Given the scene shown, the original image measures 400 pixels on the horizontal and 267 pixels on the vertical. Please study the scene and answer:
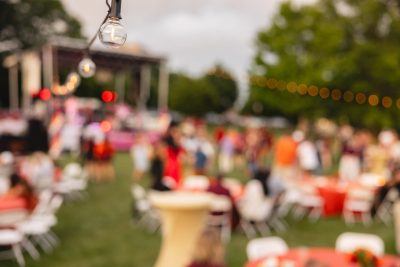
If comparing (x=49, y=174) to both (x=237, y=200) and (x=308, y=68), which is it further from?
(x=308, y=68)

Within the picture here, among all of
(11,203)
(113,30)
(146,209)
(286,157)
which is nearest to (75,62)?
(286,157)

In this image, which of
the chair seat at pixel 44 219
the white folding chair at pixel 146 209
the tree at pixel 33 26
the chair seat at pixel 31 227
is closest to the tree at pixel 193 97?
the tree at pixel 33 26

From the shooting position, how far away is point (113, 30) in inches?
81.4

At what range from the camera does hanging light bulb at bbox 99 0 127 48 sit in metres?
2.07

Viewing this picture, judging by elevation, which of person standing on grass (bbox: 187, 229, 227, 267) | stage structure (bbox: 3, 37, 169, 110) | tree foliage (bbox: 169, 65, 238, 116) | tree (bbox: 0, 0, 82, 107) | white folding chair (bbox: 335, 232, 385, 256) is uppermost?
tree (bbox: 0, 0, 82, 107)

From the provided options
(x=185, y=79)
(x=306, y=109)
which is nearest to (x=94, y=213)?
(x=306, y=109)

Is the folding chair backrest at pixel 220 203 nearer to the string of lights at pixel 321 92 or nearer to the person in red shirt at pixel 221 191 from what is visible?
the person in red shirt at pixel 221 191

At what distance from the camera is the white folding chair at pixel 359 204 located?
30.3ft

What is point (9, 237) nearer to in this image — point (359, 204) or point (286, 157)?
point (359, 204)

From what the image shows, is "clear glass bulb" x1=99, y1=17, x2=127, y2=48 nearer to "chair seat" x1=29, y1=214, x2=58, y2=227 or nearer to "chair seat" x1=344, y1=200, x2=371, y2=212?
"chair seat" x1=29, y1=214, x2=58, y2=227

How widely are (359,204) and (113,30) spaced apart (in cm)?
821

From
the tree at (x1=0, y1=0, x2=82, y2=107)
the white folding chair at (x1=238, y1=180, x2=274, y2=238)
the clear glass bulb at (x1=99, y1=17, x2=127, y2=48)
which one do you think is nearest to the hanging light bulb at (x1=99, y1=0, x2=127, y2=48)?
the clear glass bulb at (x1=99, y1=17, x2=127, y2=48)

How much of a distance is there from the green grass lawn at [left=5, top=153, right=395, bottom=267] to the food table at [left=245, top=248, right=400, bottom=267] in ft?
6.36

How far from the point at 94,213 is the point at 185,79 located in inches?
1411
